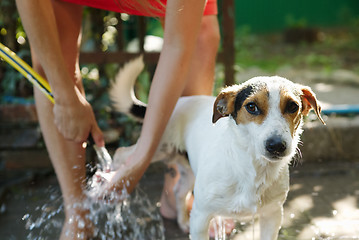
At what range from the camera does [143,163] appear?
2207 millimetres

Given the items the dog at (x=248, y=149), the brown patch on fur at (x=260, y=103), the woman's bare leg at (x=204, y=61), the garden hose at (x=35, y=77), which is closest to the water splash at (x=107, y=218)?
the garden hose at (x=35, y=77)

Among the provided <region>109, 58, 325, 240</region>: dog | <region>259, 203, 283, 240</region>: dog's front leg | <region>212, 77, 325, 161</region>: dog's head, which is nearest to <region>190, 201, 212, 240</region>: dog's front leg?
<region>109, 58, 325, 240</region>: dog

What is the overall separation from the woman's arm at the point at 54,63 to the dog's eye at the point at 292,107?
0.99 meters

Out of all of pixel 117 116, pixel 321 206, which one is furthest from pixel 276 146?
pixel 117 116

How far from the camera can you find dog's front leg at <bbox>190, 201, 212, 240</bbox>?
2058 millimetres

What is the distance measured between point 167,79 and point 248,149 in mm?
512

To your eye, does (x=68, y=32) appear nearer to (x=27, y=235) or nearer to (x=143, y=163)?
(x=143, y=163)

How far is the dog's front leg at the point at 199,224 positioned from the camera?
6.75 ft

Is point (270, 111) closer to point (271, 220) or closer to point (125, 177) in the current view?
point (271, 220)

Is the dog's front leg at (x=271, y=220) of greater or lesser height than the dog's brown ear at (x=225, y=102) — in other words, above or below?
below

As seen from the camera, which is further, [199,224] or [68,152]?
[68,152]

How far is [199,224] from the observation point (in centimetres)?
206

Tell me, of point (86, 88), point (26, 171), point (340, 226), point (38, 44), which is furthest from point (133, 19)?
point (340, 226)

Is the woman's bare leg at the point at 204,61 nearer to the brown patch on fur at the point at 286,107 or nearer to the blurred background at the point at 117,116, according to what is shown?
the blurred background at the point at 117,116
